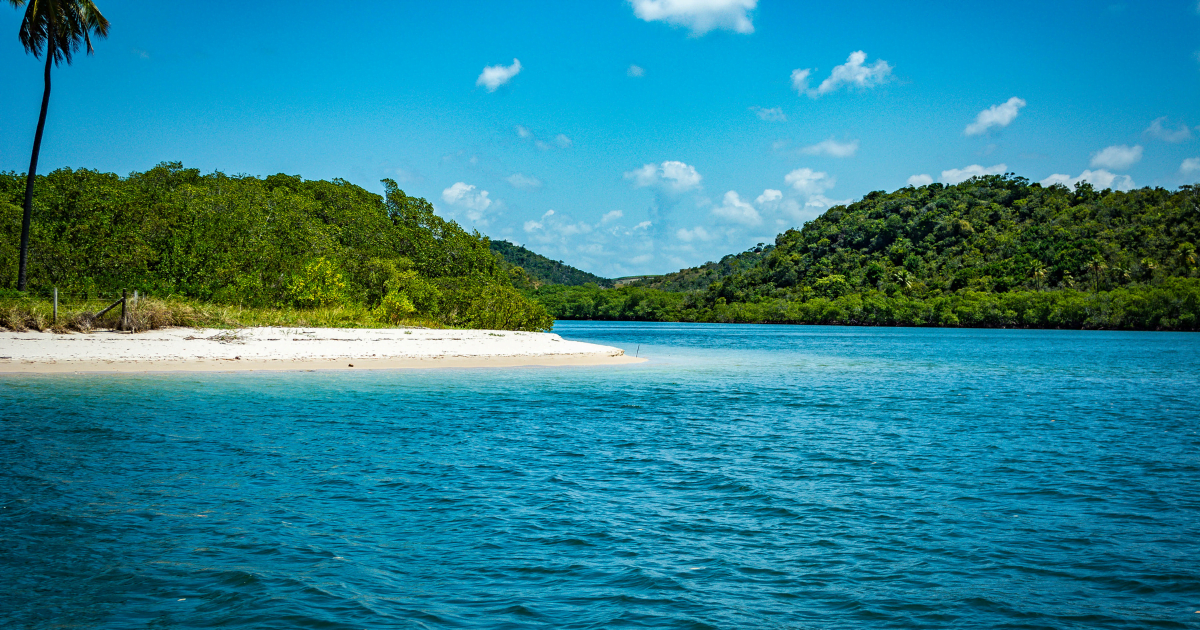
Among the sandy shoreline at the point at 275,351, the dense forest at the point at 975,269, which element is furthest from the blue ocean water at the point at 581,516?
the dense forest at the point at 975,269

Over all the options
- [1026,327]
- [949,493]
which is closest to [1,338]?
[949,493]

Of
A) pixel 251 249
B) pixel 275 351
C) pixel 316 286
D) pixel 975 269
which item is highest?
pixel 975 269

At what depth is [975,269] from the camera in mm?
138750

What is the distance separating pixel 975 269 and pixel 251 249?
135 m

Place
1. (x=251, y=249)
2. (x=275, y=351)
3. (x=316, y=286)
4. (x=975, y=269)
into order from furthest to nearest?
(x=975, y=269) < (x=251, y=249) < (x=316, y=286) < (x=275, y=351)

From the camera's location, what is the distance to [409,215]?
186 feet

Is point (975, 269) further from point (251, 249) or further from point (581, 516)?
point (581, 516)

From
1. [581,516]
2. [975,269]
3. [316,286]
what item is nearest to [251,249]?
[316,286]

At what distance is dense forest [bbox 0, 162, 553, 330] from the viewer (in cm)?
3638

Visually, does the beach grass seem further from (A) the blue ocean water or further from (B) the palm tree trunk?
(A) the blue ocean water

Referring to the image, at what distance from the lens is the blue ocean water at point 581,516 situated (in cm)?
607

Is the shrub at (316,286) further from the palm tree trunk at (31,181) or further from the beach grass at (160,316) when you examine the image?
the palm tree trunk at (31,181)

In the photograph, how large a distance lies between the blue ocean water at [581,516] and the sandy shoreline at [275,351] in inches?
280

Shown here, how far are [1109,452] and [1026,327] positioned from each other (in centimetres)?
12167
